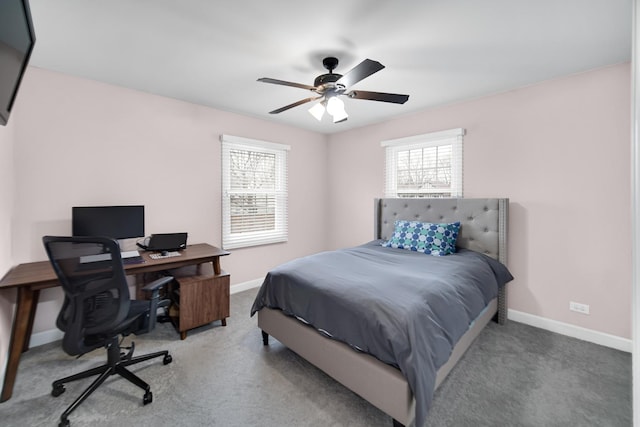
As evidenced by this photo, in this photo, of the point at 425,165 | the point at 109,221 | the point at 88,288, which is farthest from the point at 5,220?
the point at 425,165

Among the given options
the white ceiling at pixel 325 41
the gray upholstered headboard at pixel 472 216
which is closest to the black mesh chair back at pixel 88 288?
the white ceiling at pixel 325 41

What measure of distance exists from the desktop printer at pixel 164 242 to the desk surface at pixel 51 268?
0.08 metres

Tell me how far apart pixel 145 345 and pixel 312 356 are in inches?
62.5

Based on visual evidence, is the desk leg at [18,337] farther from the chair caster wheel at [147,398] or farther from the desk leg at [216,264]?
the desk leg at [216,264]

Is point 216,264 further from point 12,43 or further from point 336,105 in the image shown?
point 12,43

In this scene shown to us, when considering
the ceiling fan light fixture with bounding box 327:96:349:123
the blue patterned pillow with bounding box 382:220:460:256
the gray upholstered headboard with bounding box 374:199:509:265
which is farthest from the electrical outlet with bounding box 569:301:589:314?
the ceiling fan light fixture with bounding box 327:96:349:123

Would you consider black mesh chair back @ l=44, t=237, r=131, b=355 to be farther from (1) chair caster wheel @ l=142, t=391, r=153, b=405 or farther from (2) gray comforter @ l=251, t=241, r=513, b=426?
(2) gray comforter @ l=251, t=241, r=513, b=426

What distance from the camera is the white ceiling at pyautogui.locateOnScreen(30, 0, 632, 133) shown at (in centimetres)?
162

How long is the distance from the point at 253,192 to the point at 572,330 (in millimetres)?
3855

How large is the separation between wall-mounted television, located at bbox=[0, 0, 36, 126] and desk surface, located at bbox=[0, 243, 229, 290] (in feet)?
3.74

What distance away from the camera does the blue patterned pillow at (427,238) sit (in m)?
2.87

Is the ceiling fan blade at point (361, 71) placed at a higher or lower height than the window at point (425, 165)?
higher

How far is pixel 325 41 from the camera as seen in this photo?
195cm

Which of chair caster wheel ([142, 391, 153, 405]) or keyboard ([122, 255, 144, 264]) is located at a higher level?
keyboard ([122, 255, 144, 264])
